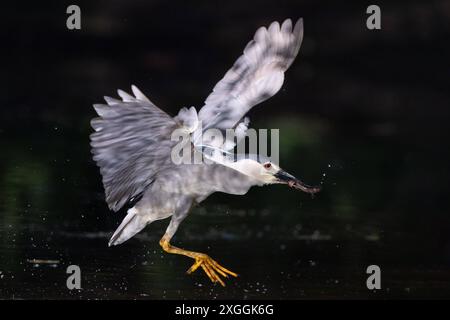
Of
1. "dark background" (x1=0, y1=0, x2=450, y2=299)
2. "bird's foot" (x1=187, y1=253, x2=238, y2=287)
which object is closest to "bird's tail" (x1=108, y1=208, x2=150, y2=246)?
Answer: "dark background" (x1=0, y1=0, x2=450, y2=299)

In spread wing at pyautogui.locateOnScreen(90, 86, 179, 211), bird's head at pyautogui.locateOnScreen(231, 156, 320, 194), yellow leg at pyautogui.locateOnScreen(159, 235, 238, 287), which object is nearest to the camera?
spread wing at pyautogui.locateOnScreen(90, 86, 179, 211)

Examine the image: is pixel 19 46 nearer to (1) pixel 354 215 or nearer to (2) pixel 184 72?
(2) pixel 184 72

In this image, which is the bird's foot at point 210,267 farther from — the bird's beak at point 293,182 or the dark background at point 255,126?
the bird's beak at point 293,182

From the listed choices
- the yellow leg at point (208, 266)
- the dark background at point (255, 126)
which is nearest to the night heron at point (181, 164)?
the yellow leg at point (208, 266)

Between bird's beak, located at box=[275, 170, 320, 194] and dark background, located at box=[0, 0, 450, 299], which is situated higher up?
bird's beak, located at box=[275, 170, 320, 194]

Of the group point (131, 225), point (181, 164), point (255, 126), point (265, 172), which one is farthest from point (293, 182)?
point (255, 126)

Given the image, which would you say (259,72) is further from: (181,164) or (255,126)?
(255,126)

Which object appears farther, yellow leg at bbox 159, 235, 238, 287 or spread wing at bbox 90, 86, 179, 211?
yellow leg at bbox 159, 235, 238, 287

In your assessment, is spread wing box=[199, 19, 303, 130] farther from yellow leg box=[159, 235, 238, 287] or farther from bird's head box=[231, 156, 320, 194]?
yellow leg box=[159, 235, 238, 287]
